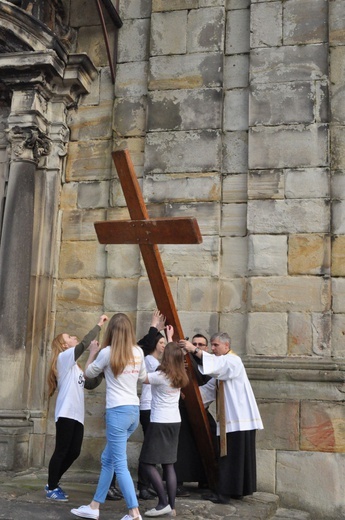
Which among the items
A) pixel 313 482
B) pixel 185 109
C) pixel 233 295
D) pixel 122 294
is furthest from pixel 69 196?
pixel 313 482

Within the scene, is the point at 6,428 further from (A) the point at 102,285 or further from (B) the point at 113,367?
(B) the point at 113,367

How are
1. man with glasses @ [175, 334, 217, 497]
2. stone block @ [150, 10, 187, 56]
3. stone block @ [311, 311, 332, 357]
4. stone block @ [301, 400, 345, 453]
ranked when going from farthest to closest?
stone block @ [150, 10, 187, 56] → stone block @ [311, 311, 332, 357] → stone block @ [301, 400, 345, 453] → man with glasses @ [175, 334, 217, 497]

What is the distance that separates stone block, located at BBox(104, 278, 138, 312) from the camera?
7784 millimetres

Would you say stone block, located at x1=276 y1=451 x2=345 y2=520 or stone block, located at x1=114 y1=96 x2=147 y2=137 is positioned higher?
stone block, located at x1=114 y1=96 x2=147 y2=137

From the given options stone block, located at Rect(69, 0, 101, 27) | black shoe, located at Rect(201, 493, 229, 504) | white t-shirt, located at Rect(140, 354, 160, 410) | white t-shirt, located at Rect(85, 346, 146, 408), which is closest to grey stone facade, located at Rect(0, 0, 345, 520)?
stone block, located at Rect(69, 0, 101, 27)

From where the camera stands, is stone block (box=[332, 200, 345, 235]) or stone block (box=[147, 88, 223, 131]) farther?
stone block (box=[147, 88, 223, 131])

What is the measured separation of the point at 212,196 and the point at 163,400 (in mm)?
2793

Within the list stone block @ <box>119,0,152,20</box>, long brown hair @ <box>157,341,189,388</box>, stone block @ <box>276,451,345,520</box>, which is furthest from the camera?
stone block @ <box>119,0,152,20</box>

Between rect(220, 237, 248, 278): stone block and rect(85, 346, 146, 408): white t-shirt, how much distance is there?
7.76 ft

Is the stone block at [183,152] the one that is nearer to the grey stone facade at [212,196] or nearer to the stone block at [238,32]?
the grey stone facade at [212,196]

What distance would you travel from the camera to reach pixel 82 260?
805 centimetres

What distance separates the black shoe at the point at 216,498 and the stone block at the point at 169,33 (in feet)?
16.2

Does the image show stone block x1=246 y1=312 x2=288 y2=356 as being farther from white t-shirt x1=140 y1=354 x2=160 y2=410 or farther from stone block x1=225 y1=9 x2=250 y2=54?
stone block x1=225 y1=9 x2=250 y2=54

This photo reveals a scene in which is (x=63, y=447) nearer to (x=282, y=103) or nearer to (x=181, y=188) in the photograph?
(x=181, y=188)
